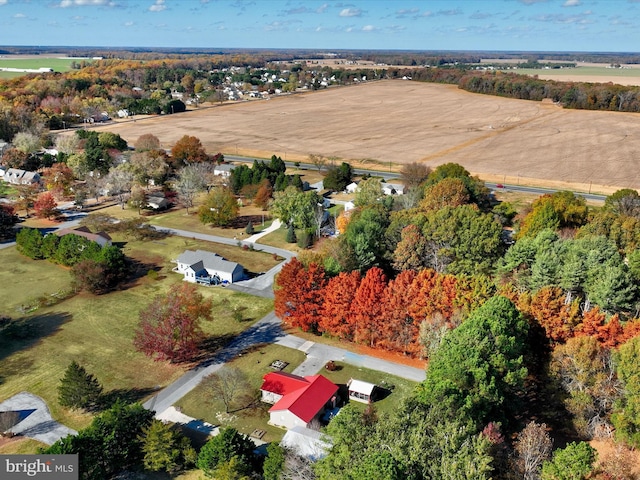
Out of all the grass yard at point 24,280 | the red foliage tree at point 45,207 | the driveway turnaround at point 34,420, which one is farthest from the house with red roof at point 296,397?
the red foliage tree at point 45,207

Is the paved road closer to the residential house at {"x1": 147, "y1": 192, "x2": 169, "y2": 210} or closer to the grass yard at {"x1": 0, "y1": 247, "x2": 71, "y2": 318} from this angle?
the grass yard at {"x1": 0, "y1": 247, "x2": 71, "y2": 318}

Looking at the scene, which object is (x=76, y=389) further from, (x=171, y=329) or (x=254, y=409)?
(x=254, y=409)

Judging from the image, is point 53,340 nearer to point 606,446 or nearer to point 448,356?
point 448,356

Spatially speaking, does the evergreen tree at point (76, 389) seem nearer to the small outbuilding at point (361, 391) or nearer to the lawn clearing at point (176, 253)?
the small outbuilding at point (361, 391)

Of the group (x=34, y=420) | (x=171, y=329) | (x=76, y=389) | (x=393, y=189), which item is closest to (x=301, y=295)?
(x=171, y=329)

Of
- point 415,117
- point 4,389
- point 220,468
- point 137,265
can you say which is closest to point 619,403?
point 220,468

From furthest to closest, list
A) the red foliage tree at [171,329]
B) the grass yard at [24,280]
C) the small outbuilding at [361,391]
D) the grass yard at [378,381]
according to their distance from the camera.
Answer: the grass yard at [24,280] < the red foliage tree at [171,329] < the grass yard at [378,381] < the small outbuilding at [361,391]
